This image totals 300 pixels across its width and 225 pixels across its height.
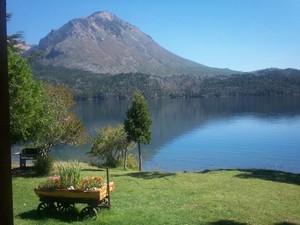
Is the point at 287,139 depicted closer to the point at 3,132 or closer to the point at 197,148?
the point at 197,148

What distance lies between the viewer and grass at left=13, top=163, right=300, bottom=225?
1023 cm

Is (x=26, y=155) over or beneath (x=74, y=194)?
beneath

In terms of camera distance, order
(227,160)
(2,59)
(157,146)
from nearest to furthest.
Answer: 1. (2,59)
2. (227,160)
3. (157,146)

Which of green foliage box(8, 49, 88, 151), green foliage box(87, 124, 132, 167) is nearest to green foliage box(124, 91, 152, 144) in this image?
green foliage box(87, 124, 132, 167)

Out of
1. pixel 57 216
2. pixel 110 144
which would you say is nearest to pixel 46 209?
pixel 57 216

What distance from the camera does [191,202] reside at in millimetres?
12852

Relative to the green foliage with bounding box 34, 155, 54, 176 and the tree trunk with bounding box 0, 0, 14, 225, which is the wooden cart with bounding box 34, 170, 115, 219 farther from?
the green foliage with bounding box 34, 155, 54, 176

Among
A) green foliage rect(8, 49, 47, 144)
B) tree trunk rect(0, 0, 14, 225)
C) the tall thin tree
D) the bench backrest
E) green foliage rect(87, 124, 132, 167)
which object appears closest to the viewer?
tree trunk rect(0, 0, 14, 225)

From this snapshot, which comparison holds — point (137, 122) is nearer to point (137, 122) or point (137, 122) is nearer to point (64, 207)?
point (137, 122)

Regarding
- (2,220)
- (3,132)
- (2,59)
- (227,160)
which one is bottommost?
(227,160)

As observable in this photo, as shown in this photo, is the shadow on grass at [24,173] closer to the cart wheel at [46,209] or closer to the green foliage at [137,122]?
the cart wheel at [46,209]

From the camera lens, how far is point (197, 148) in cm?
7469

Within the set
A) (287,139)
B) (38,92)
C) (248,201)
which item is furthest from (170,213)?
(287,139)

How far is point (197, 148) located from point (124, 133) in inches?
1518
